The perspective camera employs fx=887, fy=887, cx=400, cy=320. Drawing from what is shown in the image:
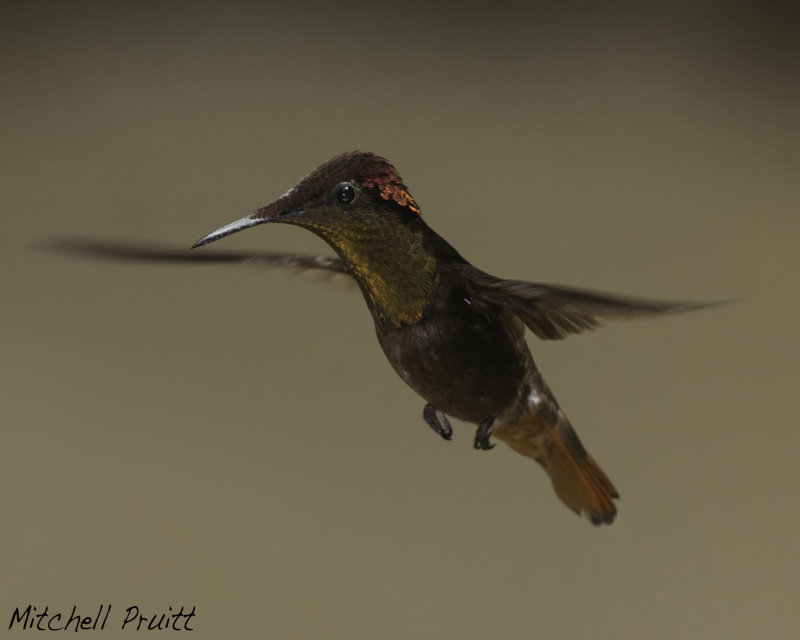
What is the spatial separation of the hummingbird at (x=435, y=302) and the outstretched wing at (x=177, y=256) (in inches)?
0.6

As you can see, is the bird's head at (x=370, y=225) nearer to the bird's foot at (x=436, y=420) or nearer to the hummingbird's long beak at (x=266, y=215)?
the hummingbird's long beak at (x=266, y=215)

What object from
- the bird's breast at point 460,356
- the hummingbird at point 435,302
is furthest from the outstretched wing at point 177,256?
the bird's breast at point 460,356

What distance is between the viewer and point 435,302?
2.08 ft

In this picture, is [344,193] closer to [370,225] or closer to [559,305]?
[370,225]

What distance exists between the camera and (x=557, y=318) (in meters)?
0.63

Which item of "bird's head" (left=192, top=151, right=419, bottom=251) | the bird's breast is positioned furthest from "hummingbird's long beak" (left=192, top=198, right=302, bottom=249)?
the bird's breast

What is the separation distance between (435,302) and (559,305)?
9 centimetres

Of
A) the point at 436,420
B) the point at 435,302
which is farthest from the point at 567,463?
the point at 435,302

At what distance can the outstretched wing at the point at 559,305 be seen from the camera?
0.52 m

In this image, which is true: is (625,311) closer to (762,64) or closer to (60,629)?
(60,629)

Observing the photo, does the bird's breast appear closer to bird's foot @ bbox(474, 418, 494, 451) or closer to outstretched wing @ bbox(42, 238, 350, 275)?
bird's foot @ bbox(474, 418, 494, 451)

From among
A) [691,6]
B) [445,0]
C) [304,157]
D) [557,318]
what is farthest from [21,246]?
[691,6]

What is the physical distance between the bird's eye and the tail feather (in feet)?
0.83

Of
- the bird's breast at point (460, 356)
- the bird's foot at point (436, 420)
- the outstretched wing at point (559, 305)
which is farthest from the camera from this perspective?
A: the bird's foot at point (436, 420)
